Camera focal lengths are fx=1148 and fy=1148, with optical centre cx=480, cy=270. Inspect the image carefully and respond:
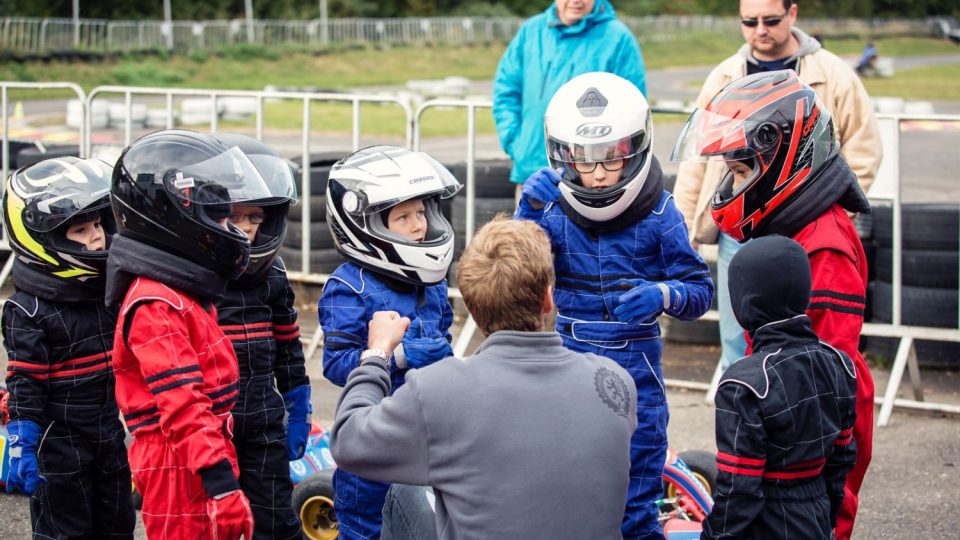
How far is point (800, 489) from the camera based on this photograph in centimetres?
357

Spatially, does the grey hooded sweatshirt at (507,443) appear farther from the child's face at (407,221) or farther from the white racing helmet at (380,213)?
the child's face at (407,221)

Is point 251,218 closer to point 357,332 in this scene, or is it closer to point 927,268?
point 357,332

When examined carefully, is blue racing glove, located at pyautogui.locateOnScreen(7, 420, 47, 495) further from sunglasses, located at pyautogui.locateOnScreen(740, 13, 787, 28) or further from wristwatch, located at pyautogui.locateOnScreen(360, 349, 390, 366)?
sunglasses, located at pyautogui.locateOnScreen(740, 13, 787, 28)

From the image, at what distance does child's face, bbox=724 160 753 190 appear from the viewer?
4234 mm

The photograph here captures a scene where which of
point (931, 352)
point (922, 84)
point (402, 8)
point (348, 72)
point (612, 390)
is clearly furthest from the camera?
point (402, 8)

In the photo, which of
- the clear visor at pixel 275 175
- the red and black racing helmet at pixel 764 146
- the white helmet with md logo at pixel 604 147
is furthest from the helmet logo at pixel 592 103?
the clear visor at pixel 275 175

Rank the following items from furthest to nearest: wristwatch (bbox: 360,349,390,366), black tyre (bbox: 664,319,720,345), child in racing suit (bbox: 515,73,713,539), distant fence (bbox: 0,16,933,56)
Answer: distant fence (bbox: 0,16,933,56) → black tyre (bbox: 664,319,720,345) → child in racing suit (bbox: 515,73,713,539) → wristwatch (bbox: 360,349,390,366)

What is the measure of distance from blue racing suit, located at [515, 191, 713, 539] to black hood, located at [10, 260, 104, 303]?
1.85 m

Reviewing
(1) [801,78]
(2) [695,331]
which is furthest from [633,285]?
(2) [695,331]

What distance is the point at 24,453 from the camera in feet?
14.1

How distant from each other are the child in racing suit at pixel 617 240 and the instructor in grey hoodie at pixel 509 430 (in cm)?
138

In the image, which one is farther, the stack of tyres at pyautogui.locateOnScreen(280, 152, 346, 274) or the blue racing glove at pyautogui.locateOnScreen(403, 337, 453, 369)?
the stack of tyres at pyautogui.locateOnScreen(280, 152, 346, 274)

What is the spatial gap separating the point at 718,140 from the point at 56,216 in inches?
103

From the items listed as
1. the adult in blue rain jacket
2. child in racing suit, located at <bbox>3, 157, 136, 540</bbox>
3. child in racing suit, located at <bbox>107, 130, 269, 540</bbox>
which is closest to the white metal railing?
the adult in blue rain jacket
